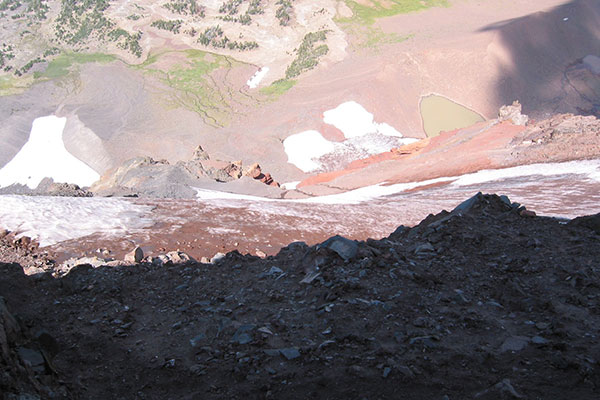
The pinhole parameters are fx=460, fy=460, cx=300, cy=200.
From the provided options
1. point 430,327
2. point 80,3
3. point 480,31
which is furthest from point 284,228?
point 80,3

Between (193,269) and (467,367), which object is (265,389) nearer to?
(467,367)

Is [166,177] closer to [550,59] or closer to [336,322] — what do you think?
[336,322]

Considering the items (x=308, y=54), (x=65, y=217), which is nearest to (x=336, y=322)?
(x=65, y=217)

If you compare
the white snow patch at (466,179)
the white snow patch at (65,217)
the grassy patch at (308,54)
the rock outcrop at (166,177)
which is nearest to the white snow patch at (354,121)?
the grassy patch at (308,54)

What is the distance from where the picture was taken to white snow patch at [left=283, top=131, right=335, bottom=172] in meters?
28.6

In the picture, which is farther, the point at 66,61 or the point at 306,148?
the point at 66,61

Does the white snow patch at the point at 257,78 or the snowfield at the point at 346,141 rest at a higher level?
the white snow patch at the point at 257,78

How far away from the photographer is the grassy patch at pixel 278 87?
116 feet

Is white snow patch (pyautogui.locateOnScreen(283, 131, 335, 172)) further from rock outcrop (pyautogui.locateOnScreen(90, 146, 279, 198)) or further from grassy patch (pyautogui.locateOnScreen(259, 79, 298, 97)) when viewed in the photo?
grassy patch (pyautogui.locateOnScreen(259, 79, 298, 97))

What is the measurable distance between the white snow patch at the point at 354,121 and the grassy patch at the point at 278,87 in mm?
5464

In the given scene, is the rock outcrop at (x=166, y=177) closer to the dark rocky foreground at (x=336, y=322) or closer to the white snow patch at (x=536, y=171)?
the dark rocky foreground at (x=336, y=322)

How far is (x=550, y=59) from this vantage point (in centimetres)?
3647

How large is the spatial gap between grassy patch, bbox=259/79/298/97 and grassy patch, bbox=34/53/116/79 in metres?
14.3

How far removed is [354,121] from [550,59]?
17920 millimetres
